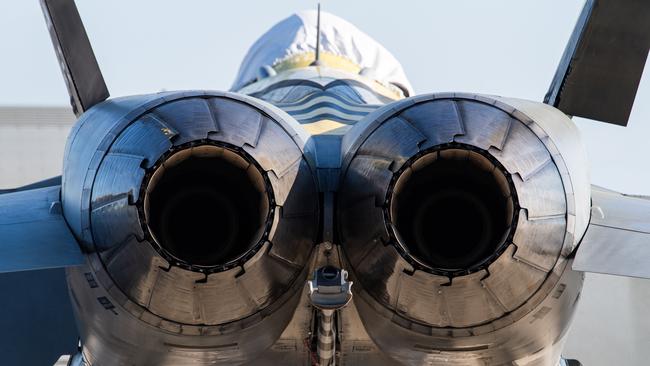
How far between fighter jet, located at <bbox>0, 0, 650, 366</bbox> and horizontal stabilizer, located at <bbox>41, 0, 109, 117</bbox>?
2.31ft

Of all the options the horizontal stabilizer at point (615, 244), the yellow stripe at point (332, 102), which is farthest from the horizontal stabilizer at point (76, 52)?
the horizontal stabilizer at point (615, 244)

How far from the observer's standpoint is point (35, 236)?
5887 millimetres

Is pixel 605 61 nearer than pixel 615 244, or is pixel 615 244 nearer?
pixel 615 244

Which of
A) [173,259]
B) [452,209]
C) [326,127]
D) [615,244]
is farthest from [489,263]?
[326,127]

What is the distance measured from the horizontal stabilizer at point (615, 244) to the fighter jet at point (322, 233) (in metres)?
0.01

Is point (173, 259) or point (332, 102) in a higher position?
point (332, 102)

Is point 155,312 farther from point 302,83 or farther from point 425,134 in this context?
point 302,83

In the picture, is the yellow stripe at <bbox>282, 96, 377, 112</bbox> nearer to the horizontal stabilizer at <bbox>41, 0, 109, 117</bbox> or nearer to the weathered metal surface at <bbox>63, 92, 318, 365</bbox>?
the horizontal stabilizer at <bbox>41, 0, 109, 117</bbox>

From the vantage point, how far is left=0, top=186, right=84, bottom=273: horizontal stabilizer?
18.6 feet

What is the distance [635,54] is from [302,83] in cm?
340

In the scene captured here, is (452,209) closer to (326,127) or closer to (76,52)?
(326,127)

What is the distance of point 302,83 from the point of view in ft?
30.6

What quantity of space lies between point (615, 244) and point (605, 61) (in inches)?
58.9

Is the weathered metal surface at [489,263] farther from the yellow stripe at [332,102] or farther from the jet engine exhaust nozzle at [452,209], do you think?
the yellow stripe at [332,102]
